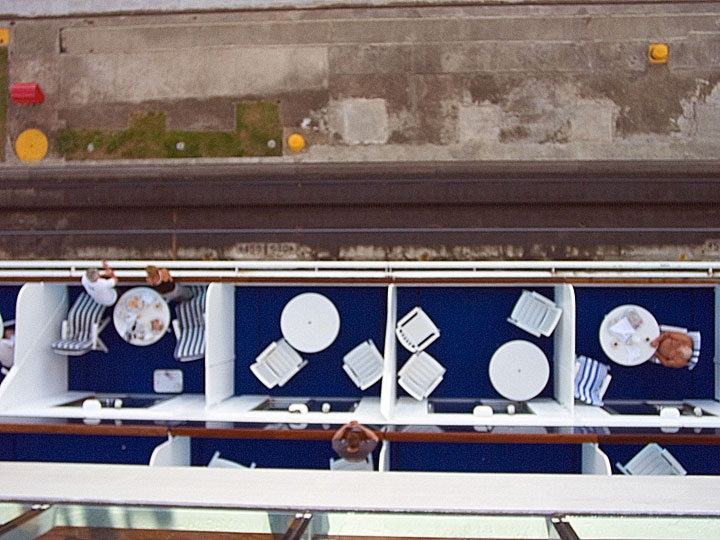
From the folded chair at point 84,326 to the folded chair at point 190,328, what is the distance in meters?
0.71

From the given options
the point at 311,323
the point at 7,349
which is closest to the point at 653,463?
the point at 311,323

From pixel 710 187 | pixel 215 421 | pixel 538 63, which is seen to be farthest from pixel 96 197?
pixel 710 187

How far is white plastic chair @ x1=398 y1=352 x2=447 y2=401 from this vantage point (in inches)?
216

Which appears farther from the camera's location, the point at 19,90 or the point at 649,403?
the point at 19,90

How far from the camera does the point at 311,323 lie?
5.60 metres

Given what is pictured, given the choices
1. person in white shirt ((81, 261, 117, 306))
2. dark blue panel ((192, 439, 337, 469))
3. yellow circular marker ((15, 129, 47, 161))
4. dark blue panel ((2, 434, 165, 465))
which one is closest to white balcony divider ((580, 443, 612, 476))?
dark blue panel ((192, 439, 337, 469))

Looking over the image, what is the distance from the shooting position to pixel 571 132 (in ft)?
20.0

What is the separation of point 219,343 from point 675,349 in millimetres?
3895

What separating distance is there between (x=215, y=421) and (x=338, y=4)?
4.19 metres

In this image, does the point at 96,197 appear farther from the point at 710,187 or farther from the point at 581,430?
the point at 710,187

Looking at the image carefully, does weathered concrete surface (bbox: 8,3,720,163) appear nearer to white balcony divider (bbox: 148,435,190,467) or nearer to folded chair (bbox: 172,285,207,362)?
folded chair (bbox: 172,285,207,362)

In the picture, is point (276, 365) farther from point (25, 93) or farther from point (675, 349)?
point (25, 93)

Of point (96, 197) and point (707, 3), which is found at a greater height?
point (707, 3)

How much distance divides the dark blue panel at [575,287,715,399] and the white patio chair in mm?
1803
